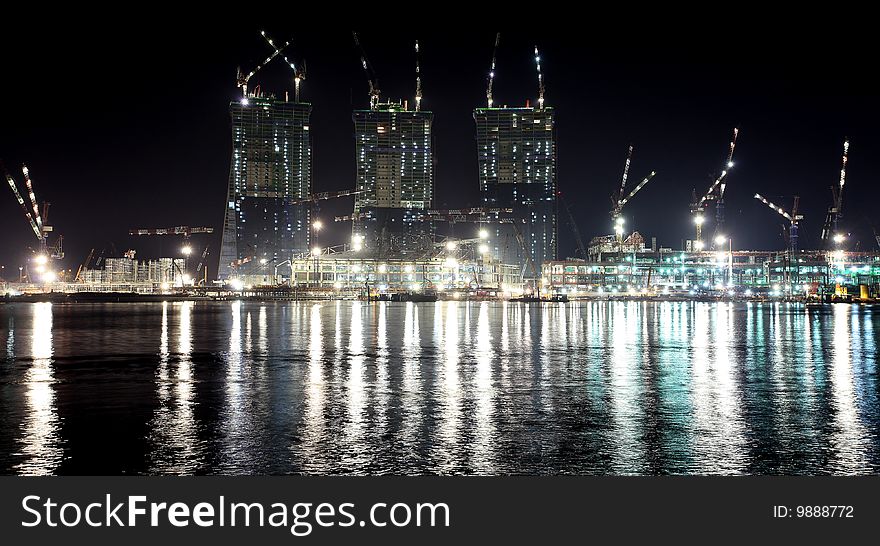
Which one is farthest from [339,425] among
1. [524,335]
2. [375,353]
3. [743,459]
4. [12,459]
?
[524,335]

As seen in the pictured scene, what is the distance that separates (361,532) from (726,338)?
1390 inches

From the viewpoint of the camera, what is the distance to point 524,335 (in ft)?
148

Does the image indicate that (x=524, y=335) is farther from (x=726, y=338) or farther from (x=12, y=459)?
(x=12, y=459)

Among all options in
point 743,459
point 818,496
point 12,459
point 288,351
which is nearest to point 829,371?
point 743,459

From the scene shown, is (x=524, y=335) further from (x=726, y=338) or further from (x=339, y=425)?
(x=339, y=425)

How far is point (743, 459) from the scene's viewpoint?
13148 mm

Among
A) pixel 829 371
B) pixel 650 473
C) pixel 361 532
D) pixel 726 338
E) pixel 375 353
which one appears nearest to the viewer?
pixel 361 532

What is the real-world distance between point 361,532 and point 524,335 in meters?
35.4

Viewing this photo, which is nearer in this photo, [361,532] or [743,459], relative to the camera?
[361,532]

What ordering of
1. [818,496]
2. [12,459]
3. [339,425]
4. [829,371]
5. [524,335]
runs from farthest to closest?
[524,335]
[829,371]
[339,425]
[12,459]
[818,496]

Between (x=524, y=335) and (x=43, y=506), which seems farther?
(x=524, y=335)

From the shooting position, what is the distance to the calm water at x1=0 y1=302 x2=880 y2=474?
13062 millimetres

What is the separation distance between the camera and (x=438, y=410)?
1794 centimetres

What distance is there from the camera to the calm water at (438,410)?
42.9 ft
